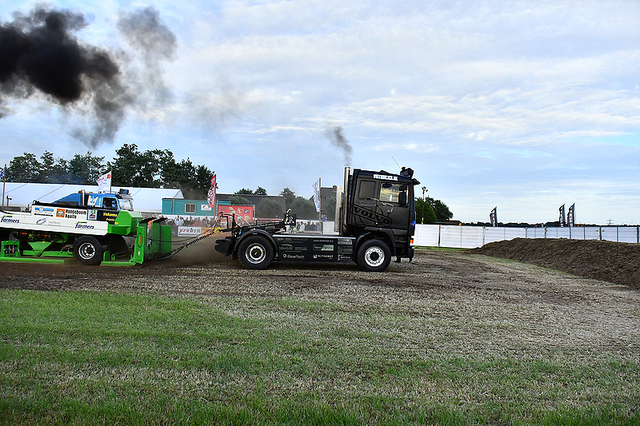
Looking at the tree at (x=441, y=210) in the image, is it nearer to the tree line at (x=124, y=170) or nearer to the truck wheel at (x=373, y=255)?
the tree line at (x=124, y=170)

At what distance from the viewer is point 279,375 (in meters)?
4.16

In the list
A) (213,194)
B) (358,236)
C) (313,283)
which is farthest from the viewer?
(213,194)

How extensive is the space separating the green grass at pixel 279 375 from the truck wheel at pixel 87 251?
20.8 ft

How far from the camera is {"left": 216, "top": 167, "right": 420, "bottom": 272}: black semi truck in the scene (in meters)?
13.3

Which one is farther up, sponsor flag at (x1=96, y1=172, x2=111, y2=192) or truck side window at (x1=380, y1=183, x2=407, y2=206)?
sponsor flag at (x1=96, y1=172, x2=111, y2=192)

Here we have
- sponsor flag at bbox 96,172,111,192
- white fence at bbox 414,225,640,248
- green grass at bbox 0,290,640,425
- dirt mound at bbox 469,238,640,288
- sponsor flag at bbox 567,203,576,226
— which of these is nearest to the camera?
green grass at bbox 0,290,640,425

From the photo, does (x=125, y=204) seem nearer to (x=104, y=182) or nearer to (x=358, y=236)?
(x=358, y=236)

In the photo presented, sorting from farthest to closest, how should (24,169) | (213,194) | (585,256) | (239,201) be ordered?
1. (24,169)
2. (239,201)
3. (213,194)
4. (585,256)

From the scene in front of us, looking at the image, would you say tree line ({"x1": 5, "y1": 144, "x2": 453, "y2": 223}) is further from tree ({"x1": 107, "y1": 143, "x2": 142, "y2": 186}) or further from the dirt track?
the dirt track

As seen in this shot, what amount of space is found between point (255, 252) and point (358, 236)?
3123 mm

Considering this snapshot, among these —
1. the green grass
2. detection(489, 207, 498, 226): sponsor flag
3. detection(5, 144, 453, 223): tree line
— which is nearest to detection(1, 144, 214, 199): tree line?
detection(5, 144, 453, 223): tree line

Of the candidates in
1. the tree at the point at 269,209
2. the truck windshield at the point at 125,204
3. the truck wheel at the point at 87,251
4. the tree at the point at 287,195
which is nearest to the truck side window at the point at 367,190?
the truck wheel at the point at 87,251

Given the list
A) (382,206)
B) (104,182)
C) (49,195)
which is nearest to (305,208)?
(104,182)

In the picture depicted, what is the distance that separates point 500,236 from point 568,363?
28.0 meters
